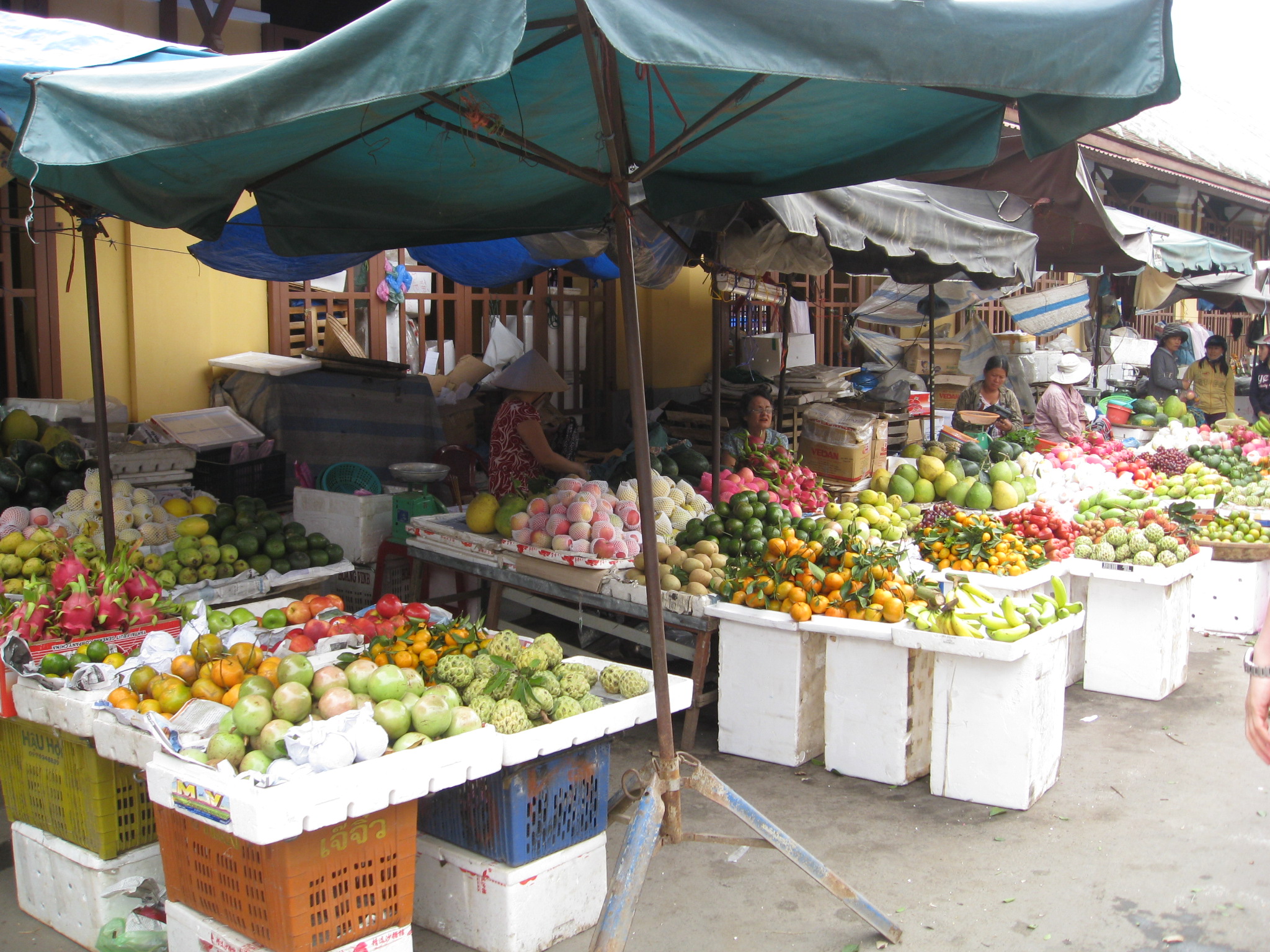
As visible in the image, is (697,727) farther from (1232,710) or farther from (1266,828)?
(1232,710)

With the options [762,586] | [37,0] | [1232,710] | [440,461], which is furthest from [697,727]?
[37,0]

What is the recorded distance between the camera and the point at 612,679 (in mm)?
3354

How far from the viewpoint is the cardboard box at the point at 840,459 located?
7.36 metres

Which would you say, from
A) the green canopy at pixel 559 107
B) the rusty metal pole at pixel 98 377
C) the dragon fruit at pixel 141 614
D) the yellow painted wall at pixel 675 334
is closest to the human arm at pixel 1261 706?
the green canopy at pixel 559 107

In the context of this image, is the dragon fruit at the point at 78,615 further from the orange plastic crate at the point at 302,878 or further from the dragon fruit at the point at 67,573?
the orange plastic crate at the point at 302,878

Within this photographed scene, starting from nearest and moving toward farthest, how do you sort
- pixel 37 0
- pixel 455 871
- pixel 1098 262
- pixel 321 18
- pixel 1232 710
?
pixel 455 871
pixel 1232 710
pixel 37 0
pixel 321 18
pixel 1098 262

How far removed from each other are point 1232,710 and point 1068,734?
1058 mm

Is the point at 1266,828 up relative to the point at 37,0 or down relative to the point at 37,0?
down

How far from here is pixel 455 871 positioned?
3096 mm

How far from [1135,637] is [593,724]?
3704mm

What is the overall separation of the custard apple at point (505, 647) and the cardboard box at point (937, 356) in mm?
9365

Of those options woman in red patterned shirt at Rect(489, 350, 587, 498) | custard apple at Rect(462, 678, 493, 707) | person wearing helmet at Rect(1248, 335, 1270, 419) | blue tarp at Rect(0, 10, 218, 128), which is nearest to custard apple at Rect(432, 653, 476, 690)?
custard apple at Rect(462, 678, 493, 707)

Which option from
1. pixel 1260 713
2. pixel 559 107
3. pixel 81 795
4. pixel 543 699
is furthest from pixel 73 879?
pixel 1260 713

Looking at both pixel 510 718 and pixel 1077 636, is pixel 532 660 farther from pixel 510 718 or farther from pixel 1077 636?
pixel 1077 636
